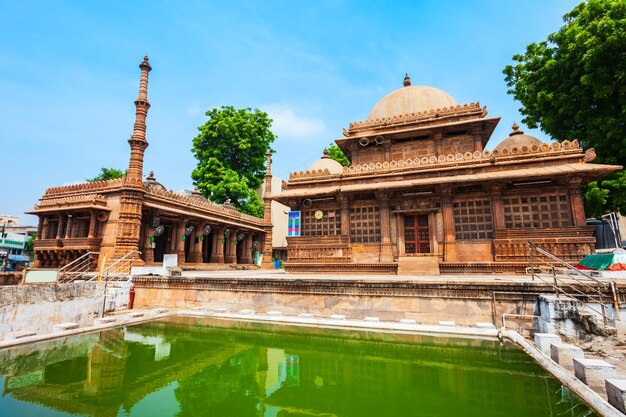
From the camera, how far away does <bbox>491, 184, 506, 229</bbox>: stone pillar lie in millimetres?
12766

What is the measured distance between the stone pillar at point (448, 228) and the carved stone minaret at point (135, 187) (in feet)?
49.3

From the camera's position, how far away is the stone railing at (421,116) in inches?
641

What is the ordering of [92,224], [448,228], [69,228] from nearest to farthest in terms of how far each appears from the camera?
1. [448,228]
2. [92,224]
3. [69,228]

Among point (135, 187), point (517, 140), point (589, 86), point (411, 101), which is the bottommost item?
point (135, 187)

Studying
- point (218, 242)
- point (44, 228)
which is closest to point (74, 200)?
point (44, 228)

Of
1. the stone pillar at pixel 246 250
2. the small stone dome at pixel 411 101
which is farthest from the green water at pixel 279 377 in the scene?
the stone pillar at pixel 246 250

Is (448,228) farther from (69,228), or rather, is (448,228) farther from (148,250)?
(69,228)

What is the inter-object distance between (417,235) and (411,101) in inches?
383

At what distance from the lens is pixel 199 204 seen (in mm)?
22938

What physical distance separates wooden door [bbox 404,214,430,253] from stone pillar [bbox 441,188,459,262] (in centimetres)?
90

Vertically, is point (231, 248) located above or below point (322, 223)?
below

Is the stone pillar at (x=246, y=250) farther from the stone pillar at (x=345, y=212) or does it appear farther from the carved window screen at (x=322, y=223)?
the stone pillar at (x=345, y=212)

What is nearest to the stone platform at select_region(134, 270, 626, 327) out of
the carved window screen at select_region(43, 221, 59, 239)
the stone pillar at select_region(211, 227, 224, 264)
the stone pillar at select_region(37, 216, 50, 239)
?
the carved window screen at select_region(43, 221, 59, 239)

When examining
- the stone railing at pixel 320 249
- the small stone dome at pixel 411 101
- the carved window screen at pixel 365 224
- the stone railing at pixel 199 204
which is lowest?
the stone railing at pixel 320 249
